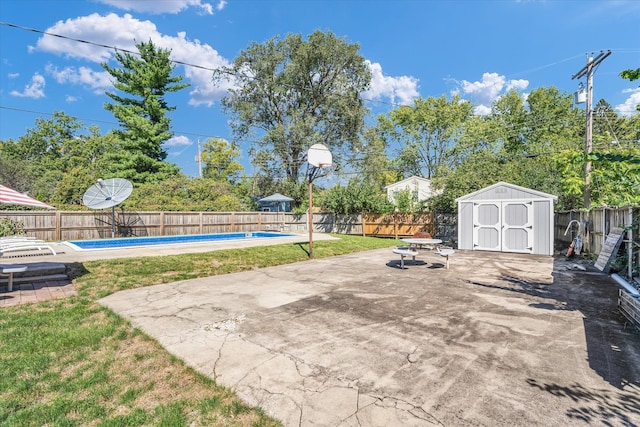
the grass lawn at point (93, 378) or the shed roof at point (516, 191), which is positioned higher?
the shed roof at point (516, 191)

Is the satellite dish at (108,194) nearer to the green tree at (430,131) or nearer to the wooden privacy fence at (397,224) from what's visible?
the wooden privacy fence at (397,224)

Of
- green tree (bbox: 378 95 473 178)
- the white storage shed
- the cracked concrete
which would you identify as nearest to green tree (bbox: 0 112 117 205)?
the cracked concrete

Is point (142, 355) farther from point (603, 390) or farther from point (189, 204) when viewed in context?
point (189, 204)

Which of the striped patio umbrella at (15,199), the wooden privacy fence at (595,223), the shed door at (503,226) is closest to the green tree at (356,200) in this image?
the shed door at (503,226)

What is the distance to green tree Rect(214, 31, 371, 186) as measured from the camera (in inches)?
976

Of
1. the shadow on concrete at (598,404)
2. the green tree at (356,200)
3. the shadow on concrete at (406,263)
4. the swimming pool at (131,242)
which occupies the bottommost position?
the shadow on concrete at (406,263)

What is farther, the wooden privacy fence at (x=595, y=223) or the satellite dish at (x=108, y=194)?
the satellite dish at (x=108, y=194)

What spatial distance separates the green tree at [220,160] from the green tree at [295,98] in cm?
1028

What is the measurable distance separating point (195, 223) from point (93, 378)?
625 inches

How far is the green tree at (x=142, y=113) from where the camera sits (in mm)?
24188

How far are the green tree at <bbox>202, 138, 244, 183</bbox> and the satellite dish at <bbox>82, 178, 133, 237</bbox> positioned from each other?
21.2 metres

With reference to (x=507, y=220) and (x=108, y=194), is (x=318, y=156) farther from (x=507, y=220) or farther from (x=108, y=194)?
(x=108, y=194)

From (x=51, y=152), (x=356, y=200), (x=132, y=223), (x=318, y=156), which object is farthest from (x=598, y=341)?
(x=51, y=152)

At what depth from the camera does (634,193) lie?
734cm
